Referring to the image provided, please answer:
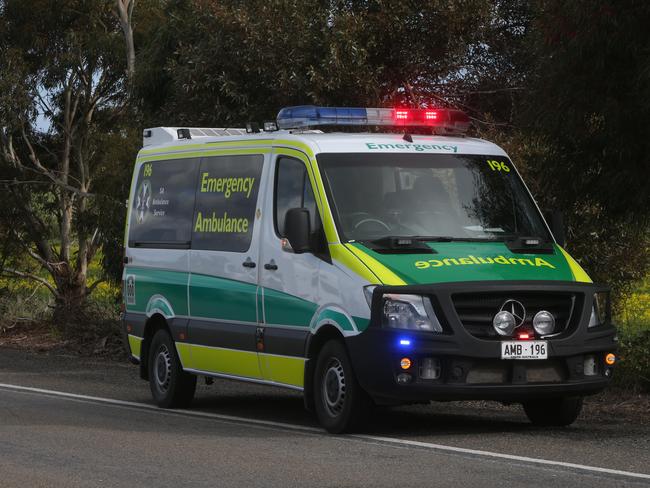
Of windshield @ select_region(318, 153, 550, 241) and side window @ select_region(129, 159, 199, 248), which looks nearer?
windshield @ select_region(318, 153, 550, 241)

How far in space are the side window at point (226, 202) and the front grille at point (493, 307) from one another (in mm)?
2345

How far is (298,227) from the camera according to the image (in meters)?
10.8

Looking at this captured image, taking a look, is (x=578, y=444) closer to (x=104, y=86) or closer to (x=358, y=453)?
(x=358, y=453)

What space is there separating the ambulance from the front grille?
14 millimetres

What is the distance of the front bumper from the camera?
397 inches

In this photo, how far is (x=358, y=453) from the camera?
9.66 m

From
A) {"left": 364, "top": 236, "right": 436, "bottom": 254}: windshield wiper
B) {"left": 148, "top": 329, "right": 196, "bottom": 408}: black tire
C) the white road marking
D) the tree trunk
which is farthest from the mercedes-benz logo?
the tree trunk

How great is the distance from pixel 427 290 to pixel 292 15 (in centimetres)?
758

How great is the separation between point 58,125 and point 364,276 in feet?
73.1

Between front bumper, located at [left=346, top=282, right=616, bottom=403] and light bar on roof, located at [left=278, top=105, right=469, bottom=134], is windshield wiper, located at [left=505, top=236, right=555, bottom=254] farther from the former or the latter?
light bar on roof, located at [left=278, top=105, right=469, bottom=134]

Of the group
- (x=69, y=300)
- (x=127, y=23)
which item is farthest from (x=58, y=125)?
(x=69, y=300)

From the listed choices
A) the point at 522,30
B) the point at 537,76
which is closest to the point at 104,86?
A: the point at 522,30

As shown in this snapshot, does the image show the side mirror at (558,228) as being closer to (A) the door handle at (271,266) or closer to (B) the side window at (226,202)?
(A) the door handle at (271,266)

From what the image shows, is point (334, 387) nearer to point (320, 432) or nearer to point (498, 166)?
point (320, 432)
